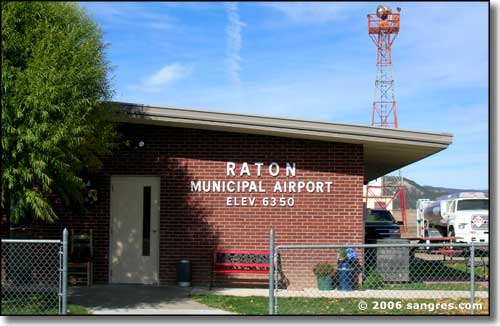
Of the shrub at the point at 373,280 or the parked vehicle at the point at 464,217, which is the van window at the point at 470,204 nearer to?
the parked vehicle at the point at 464,217

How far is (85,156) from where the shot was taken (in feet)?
35.8

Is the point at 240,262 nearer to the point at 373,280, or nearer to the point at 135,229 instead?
the point at 135,229

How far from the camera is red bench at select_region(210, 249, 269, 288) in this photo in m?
13.0

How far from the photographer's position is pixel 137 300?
11.5 m

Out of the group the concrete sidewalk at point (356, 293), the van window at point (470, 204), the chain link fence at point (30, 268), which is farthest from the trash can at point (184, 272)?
the van window at point (470, 204)

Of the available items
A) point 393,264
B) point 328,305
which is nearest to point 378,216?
point 393,264

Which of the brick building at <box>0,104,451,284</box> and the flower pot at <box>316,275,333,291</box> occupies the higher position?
the brick building at <box>0,104,451,284</box>

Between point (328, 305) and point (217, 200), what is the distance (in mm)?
3443

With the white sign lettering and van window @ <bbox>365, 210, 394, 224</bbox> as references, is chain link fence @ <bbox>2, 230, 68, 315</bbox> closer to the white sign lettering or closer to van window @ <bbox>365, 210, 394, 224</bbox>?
the white sign lettering

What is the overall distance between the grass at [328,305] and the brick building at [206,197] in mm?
1680

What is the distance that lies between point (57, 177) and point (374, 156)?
8.43 metres

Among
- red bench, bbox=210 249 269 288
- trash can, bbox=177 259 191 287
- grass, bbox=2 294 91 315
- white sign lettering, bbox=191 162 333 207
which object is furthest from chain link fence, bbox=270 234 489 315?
grass, bbox=2 294 91 315

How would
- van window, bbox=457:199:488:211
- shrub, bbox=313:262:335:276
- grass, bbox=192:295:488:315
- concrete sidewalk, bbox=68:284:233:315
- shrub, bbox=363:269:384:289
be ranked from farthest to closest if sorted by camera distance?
1. van window, bbox=457:199:488:211
2. shrub, bbox=363:269:384:289
3. shrub, bbox=313:262:335:276
4. concrete sidewalk, bbox=68:284:233:315
5. grass, bbox=192:295:488:315

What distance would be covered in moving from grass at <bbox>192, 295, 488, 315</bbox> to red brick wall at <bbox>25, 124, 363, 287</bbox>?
1.64m
